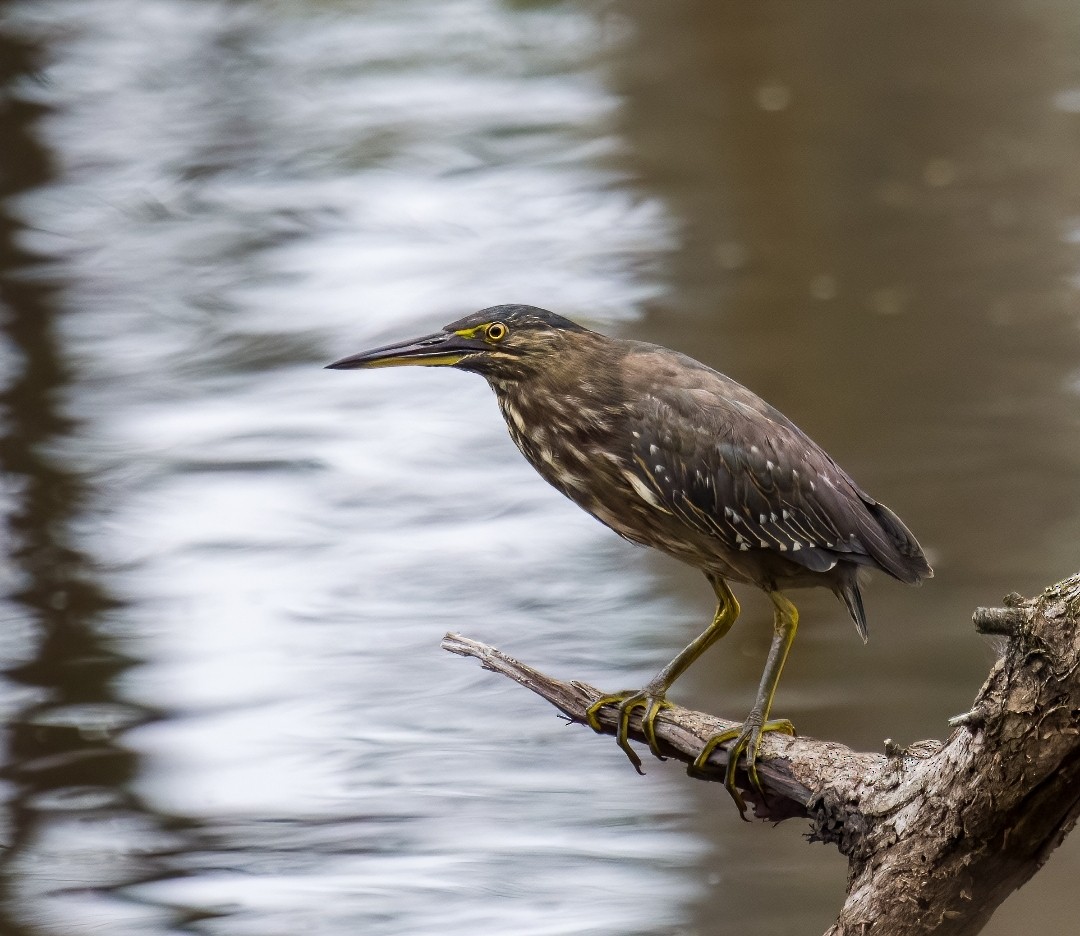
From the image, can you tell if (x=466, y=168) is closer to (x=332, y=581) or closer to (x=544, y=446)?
(x=332, y=581)

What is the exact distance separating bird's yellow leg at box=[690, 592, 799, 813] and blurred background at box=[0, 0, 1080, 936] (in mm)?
1797

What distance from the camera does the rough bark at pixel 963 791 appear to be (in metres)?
2.31

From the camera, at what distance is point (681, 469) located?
117 inches

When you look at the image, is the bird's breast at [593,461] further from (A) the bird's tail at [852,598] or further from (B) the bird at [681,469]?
(A) the bird's tail at [852,598]

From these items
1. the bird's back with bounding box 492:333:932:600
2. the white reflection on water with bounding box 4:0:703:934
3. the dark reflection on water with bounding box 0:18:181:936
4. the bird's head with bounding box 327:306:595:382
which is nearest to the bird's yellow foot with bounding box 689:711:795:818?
the bird's back with bounding box 492:333:932:600

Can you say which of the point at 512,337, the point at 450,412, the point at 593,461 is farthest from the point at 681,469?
the point at 450,412

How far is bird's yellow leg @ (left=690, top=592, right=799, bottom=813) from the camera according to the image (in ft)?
9.48

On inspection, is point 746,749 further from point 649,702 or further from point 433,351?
point 433,351

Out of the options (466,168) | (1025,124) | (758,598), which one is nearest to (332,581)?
(758,598)

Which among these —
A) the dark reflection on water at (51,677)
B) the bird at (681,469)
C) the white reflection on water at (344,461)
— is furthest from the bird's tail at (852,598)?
the dark reflection on water at (51,677)

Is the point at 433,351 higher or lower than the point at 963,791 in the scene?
higher

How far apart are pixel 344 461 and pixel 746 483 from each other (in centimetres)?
455

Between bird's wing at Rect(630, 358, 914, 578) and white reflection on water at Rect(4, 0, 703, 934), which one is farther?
white reflection on water at Rect(4, 0, 703, 934)

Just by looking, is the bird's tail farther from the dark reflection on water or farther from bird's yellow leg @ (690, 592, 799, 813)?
the dark reflection on water
